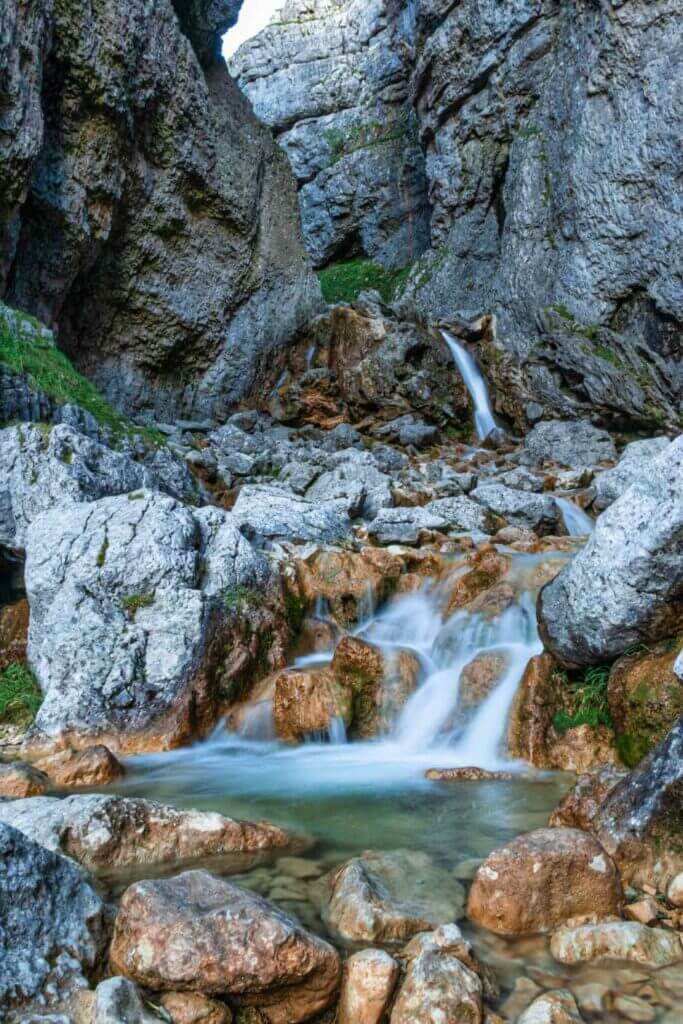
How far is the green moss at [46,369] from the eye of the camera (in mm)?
10477

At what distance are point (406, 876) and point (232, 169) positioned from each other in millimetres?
20950

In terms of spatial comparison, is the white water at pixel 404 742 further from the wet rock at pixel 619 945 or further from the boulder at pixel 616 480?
the boulder at pixel 616 480

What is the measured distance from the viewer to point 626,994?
2.76 meters

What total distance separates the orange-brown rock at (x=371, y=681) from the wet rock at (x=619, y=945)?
137 inches

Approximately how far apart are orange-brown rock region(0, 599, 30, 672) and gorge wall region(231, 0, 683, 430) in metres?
15.9

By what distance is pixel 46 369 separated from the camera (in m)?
11.1

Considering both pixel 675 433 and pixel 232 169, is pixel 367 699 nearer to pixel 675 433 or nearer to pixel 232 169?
pixel 675 433

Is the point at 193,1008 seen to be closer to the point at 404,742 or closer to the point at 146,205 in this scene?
the point at 404,742

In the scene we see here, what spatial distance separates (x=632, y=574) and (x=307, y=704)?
2.91 metres

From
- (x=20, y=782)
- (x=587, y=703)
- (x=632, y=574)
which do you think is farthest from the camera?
(x=587, y=703)

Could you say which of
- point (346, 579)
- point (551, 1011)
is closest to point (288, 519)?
point (346, 579)

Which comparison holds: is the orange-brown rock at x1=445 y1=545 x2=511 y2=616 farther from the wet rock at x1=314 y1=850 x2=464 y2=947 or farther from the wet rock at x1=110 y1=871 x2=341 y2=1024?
the wet rock at x1=110 y1=871 x2=341 y2=1024

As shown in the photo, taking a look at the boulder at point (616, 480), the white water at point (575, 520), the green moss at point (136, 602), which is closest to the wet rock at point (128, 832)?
the green moss at point (136, 602)

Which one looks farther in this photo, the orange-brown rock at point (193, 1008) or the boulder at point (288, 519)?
the boulder at point (288, 519)
